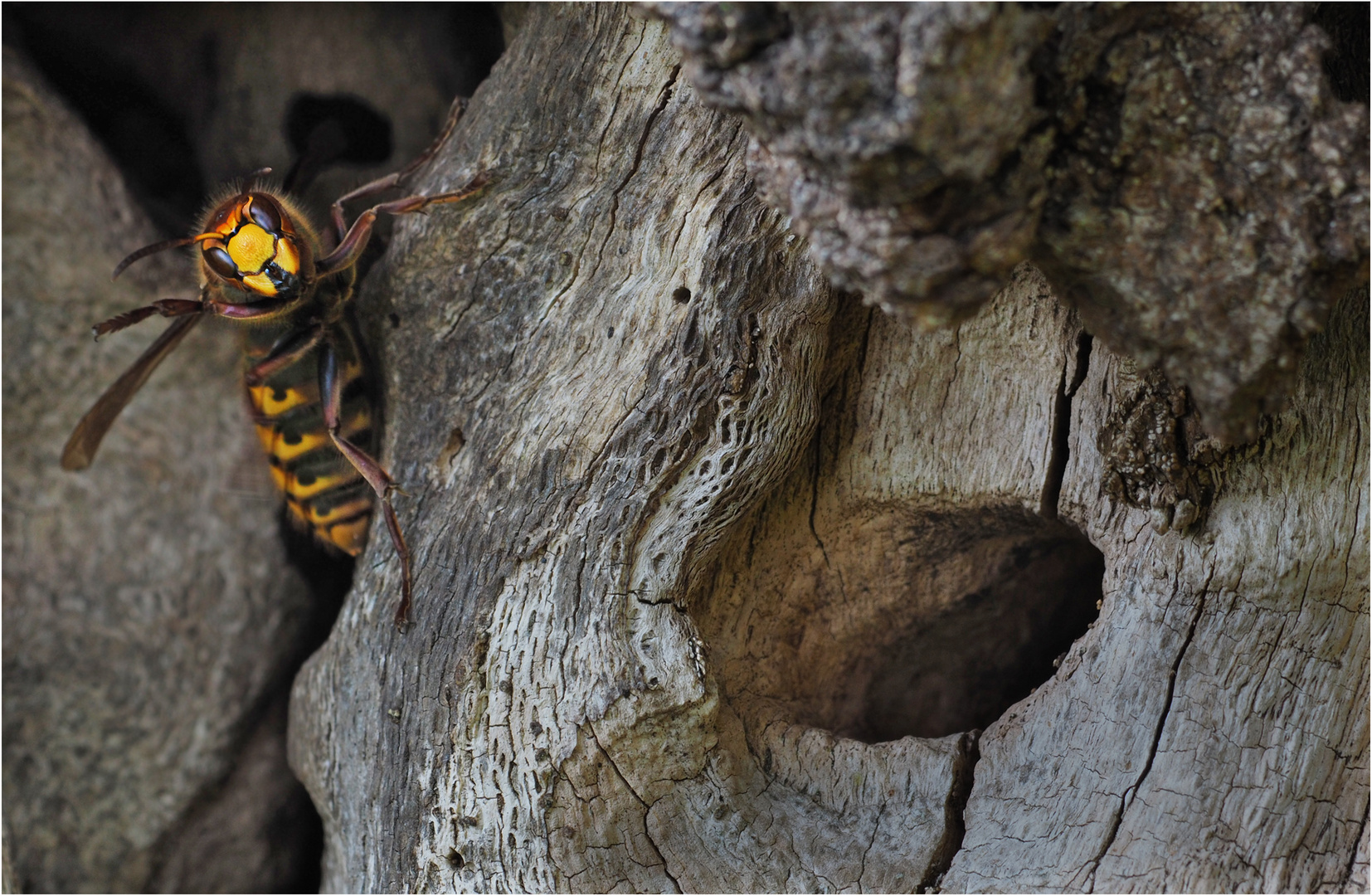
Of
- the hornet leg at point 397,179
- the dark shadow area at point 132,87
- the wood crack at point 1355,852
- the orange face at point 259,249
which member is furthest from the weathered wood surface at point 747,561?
the dark shadow area at point 132,87

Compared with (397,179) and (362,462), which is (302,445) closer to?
(362,462)

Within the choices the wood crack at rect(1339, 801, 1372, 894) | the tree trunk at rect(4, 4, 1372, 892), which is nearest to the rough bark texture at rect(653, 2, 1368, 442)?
the tree trunk at rect(4, 4, 1372, 892)

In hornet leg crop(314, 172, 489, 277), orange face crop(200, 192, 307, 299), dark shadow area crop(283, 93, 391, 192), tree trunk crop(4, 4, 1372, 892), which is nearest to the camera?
tree trunk crop(4, 4, 1372, 892)

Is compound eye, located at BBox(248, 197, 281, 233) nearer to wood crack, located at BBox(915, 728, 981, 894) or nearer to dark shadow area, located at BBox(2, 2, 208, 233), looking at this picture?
dark shadow area, located at BBox(2, 2, 208, 233)

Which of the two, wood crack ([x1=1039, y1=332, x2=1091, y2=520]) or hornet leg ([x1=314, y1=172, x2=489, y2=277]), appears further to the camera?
hornet leg ([x1=314, y1=172, x2=489, y2=277])

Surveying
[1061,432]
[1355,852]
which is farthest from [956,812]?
[1061,432]

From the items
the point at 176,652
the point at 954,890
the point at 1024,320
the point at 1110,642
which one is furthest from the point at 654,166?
the point at 176,652
